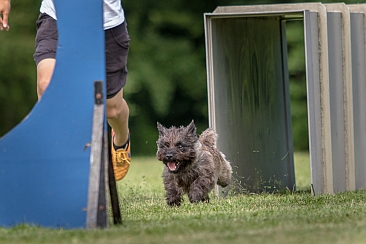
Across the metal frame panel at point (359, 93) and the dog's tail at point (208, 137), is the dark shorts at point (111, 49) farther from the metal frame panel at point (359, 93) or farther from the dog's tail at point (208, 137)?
the metal frame panel at point (359, 93)

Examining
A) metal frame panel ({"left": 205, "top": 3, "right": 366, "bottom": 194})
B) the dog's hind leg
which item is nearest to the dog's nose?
the dog's hind leg

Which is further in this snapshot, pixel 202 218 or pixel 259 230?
pixel 202 218

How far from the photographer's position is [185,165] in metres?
7.30

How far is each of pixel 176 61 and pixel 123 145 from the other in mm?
13776

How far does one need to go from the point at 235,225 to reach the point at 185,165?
8.97ft

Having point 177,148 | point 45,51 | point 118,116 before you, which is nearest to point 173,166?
point 177,148

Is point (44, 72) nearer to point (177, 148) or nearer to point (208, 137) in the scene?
point (177, 148)

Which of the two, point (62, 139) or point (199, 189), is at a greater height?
point (62, 139)

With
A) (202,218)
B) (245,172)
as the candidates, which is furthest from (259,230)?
(245,172)

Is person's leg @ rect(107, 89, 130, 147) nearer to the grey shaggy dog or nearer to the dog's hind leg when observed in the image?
the grey shaggy dog

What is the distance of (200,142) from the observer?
748cm

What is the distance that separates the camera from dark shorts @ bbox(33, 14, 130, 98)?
5.66 m

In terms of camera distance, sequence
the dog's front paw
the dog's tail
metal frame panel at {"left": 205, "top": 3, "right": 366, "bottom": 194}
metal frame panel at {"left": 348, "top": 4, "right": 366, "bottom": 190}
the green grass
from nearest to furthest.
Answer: the green grass, the dog's front paw, metal frame panel at {"left": 205, "top": 3, "right": 366, "bottom": 194}, the dog's tail, metal frame panel at {"left": 348, "top": 4, "right": 366, "bottom": 190}

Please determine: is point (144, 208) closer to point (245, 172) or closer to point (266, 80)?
point (245, 172)
